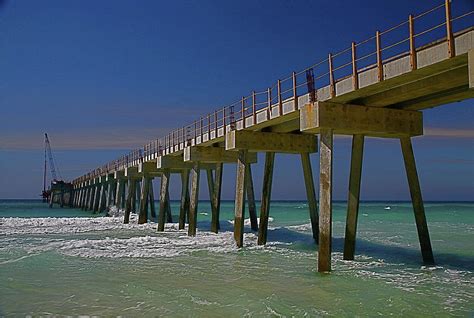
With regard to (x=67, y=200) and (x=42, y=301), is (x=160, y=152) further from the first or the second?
(x=67, y=200)

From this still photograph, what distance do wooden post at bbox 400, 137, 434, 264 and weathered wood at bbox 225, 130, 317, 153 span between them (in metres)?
5.22

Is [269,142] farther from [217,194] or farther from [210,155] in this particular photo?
[217,194]

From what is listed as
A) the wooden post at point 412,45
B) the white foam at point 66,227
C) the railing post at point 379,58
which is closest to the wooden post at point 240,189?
the railing post at point 379,58

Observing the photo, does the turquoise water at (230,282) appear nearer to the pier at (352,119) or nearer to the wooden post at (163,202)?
the pier at (352,119)

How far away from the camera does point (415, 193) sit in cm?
1523

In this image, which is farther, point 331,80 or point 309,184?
point 309,184

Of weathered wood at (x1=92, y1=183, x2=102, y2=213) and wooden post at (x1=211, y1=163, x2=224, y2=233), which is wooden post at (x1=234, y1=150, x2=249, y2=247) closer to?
wooden post at (x1=211, y1=163, x2=224, y2=233)

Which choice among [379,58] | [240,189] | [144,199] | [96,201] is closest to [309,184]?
[240,189]

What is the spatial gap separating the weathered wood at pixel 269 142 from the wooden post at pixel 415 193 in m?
5.22

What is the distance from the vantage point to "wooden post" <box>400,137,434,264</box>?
15258 mm

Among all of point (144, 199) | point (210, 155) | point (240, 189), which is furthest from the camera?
point (144, 199)

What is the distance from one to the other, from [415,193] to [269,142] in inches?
249

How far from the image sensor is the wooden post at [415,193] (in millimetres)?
15258

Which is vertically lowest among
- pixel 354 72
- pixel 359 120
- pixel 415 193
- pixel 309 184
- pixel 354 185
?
pixel 415 193
